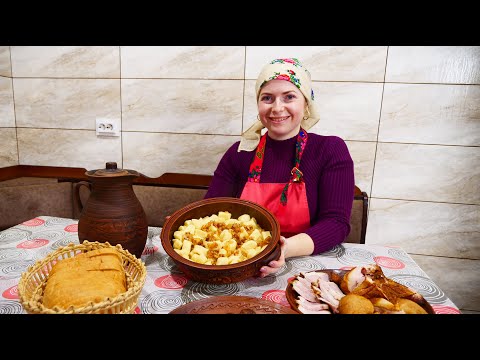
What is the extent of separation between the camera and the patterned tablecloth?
2.69 ft

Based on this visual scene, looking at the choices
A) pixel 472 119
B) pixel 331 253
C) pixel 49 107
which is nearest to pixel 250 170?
pixel 331 253

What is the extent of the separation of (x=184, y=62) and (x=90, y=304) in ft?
5.76

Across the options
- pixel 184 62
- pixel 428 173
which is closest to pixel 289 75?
pixel 184 62

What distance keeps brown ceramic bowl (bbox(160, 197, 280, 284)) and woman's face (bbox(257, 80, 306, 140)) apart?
490mm

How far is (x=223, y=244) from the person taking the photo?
93 cm

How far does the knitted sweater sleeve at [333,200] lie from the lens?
116 cm

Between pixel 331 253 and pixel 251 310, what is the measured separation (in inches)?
23.7

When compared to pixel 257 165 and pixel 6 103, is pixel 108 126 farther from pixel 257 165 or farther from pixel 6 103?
pixel 257 165

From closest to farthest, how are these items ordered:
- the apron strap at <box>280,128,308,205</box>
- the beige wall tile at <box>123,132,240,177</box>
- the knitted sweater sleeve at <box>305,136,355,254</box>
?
the knitted sweater sleeve at <box>305,136,355,254</box> → the apron strap at <box>280,128,308,205</box> → the beige wall tile at <box>123,132,240,177</box>

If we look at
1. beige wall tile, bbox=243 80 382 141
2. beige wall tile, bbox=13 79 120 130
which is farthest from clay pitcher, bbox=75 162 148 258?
beige wall tile, bbox=13 79 120 130

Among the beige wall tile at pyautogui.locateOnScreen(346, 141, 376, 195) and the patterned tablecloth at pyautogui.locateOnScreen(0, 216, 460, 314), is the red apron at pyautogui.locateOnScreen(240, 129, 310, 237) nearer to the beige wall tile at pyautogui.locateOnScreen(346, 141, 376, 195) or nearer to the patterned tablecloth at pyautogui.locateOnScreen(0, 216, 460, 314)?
the patterned tablecloth at pyautogui.locateOnScreen(0, 216, 460, 314)

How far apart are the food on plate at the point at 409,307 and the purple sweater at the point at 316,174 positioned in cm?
48
